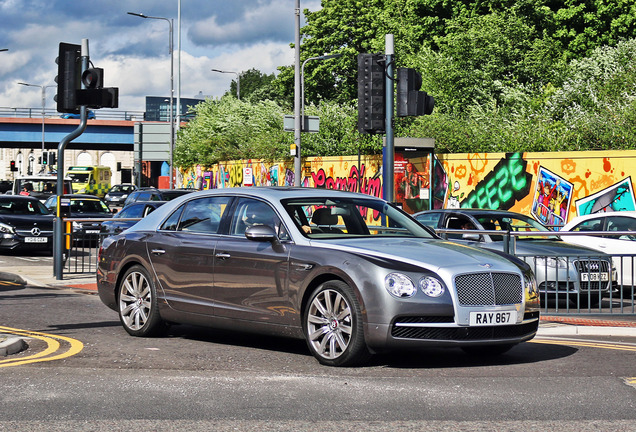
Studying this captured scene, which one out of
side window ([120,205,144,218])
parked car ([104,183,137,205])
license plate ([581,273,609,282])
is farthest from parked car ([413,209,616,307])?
parked car ([104,183,137,205])

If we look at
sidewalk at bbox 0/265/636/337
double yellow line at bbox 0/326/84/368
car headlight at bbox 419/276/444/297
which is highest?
car headlight at bbox 419/276/444/297

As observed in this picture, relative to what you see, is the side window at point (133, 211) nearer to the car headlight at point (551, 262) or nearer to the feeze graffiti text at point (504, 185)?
the feeze graffiti text at point (504, 185)

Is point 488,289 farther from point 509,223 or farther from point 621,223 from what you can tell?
point 621,223

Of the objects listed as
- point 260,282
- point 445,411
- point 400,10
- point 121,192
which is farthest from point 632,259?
point 121,192

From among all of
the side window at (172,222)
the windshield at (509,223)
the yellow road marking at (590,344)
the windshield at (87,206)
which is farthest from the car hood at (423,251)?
the windshield at (87,206)

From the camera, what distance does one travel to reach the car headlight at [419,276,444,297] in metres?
→ 7.53

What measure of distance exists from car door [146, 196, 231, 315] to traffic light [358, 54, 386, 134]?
463cm

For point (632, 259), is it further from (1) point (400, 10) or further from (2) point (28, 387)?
(1) point (400, 10)

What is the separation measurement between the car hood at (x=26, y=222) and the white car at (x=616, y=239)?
12368 millimetres

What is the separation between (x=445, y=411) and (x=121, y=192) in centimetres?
6437

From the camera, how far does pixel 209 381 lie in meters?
7.15

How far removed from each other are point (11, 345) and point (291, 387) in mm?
2848

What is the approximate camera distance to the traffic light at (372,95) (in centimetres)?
1370

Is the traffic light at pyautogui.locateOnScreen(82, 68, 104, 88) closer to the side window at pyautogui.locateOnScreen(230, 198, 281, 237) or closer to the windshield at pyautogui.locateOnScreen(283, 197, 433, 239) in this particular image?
the side window at pyautogui.locateOnScreen(230, 198, 281, 237)
